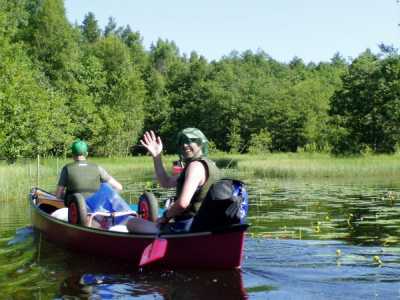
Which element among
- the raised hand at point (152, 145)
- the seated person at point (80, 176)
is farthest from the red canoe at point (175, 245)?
the raised hand at point (152, 145)

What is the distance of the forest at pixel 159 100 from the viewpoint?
29.6 metres

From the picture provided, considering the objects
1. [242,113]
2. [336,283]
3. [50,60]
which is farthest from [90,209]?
[242,113]

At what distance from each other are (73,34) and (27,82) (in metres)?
24.4

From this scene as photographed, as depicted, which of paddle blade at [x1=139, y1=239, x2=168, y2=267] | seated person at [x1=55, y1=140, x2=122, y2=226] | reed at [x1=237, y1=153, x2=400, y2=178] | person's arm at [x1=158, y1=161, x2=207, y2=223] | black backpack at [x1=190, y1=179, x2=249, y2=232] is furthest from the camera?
reed at [x1=237, y1=153, x2=400, y2=178]

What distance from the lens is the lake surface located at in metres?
6.87

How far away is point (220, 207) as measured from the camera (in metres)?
7.17

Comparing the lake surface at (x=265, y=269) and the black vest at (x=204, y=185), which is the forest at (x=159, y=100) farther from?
the black vest at (x=204, y=185)

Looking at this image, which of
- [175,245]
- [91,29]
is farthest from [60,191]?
→ [91,29]

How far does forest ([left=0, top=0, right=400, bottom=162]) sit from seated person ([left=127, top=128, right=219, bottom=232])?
1768 cm

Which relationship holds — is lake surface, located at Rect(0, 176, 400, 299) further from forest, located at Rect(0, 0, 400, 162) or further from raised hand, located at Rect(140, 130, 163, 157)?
forest, located at Rect(0, 0, 400, 162)

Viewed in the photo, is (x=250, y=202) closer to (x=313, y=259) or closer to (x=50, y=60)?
(x=313, y=259)

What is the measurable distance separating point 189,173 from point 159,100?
62.5m

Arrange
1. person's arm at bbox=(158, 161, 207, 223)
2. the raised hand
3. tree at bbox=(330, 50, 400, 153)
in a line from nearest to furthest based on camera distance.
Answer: person's arm at bbox=(158, 161, 207, 223) → the raised hand → tree at bbox=(330, 50, 400, 153)

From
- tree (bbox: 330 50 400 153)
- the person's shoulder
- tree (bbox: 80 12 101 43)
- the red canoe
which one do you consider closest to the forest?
tree (bbox: 330 50 400 153)
